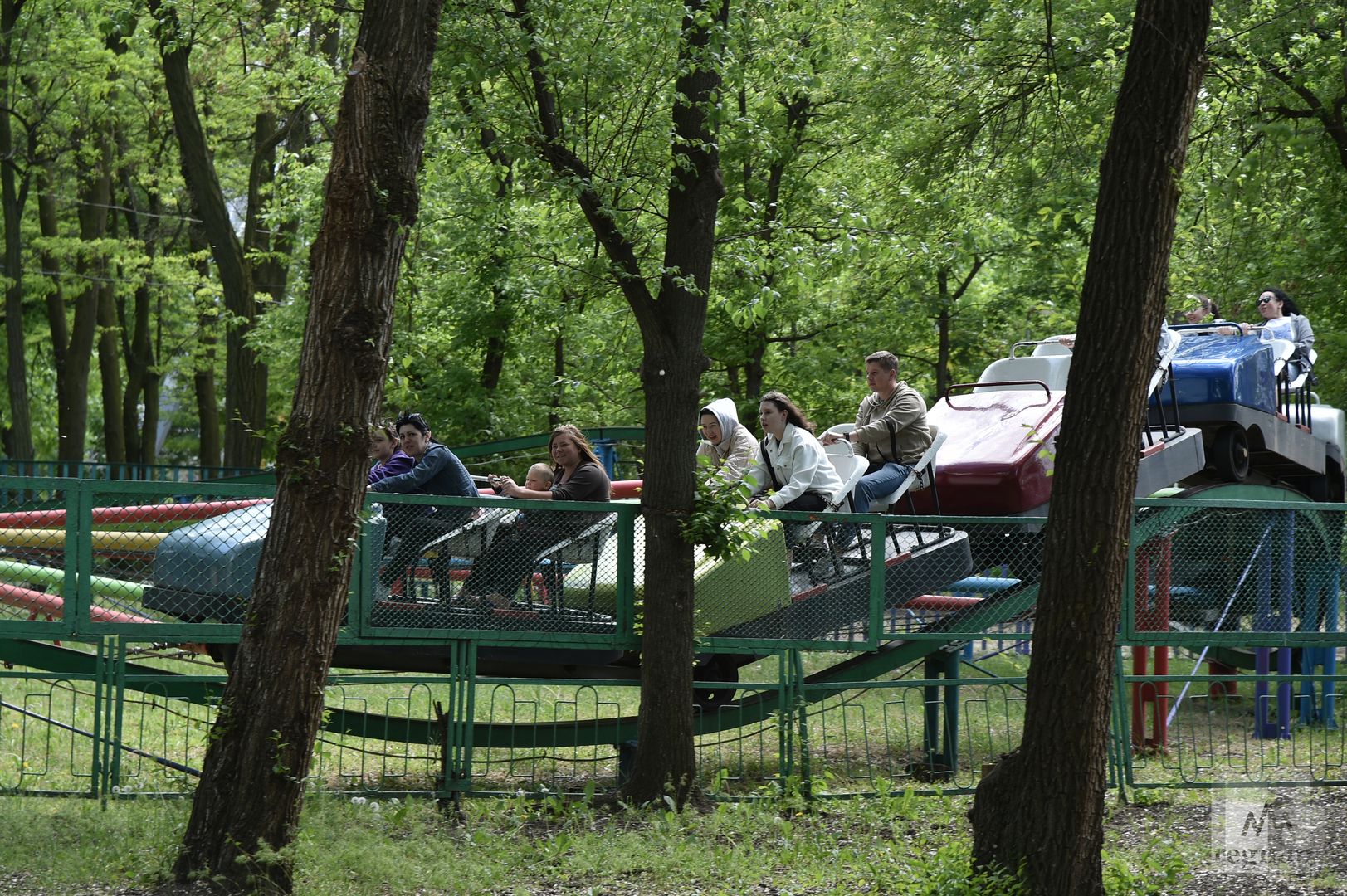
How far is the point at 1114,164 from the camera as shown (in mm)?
6395

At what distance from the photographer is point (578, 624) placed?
9.24 metres

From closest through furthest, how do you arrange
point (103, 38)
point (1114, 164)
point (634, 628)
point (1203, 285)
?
point (1114, 164), point (634, 628), point (1203, 285), point (103, 38)

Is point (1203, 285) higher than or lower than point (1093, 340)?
higher

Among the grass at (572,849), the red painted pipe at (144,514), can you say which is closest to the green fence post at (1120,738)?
the grass at (572,849)

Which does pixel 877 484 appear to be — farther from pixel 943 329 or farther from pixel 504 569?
pixel 943 329

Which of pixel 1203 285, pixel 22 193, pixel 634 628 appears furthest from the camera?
pixel 22 193

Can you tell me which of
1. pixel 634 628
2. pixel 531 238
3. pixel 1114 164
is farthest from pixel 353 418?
pixel 531 238

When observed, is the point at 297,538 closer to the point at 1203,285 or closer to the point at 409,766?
the point at 409,766

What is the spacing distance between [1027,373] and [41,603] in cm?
853

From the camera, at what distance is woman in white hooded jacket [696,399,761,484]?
10484 mm

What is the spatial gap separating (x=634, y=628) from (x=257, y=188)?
59.4 feet

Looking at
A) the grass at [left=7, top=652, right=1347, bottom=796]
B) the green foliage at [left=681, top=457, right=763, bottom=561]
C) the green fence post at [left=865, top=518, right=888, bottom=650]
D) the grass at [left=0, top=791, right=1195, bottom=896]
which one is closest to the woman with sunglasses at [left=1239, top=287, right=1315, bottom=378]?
the grass at [left=7, top=652, right=1347, bottom=796]

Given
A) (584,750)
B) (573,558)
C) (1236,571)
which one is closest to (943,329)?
(1236,571)

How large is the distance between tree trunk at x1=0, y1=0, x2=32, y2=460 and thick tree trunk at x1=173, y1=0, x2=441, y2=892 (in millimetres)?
19421
